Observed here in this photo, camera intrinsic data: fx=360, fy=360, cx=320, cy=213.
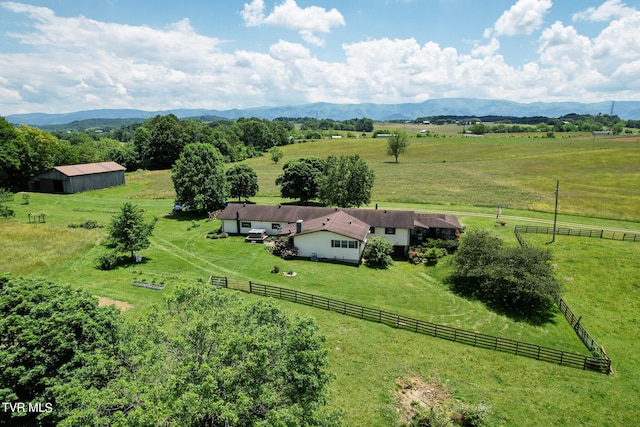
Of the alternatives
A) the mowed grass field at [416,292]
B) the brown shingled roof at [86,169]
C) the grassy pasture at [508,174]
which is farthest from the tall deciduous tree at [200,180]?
the brown shingled roof at [86,169]

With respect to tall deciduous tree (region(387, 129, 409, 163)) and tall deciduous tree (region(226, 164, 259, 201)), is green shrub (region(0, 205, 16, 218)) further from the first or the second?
tall deciduous tree (region(387, 129, 409, 163))

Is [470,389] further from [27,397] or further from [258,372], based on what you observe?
[27,397]

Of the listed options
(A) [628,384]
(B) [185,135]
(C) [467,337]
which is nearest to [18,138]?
(B) [185,135]

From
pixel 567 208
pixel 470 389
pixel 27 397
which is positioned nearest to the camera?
pixel 27 397

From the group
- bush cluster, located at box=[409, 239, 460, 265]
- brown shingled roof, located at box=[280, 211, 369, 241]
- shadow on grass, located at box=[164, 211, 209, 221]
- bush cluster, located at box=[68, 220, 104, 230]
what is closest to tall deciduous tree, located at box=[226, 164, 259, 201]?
shadow on grass, located at box=[164, 211, 209, 221]

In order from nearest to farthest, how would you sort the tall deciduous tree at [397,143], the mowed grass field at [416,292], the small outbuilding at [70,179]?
the mowed grass field at [416,292] < the small outbuilding at [70,179] < the tall deciduous tree at [397,143]

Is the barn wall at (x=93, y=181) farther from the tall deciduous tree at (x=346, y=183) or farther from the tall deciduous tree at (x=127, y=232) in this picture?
the tall deciduous tree at (x=346, y=183)

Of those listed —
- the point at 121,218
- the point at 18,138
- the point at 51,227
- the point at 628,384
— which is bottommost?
the point at 628,384
